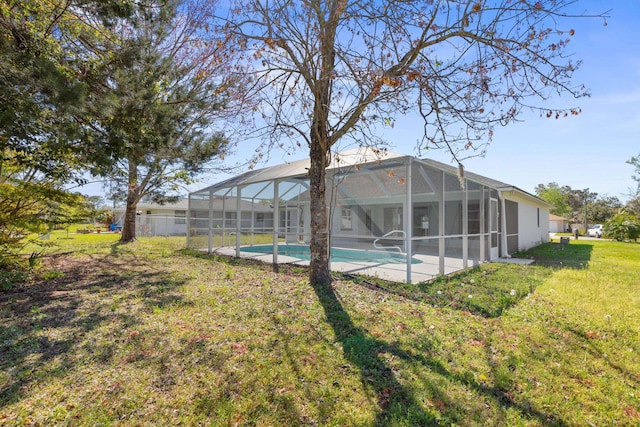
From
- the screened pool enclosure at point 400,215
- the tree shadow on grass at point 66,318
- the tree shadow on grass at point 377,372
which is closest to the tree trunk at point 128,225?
the screened pool enclosure at point 400,215

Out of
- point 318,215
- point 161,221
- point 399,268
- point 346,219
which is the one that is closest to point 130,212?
point 161,221

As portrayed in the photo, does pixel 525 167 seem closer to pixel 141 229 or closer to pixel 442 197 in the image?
pixel 442 197

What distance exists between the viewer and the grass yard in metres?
2.19

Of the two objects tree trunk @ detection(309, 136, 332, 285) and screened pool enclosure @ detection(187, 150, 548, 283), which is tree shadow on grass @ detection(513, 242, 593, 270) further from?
tree trunk @ detection(309, 136, 332, 285)

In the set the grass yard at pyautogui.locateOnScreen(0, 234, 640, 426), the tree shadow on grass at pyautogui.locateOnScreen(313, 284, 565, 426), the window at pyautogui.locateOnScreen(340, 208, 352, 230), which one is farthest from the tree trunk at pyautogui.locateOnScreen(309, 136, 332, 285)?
the window at pyautogui.locateOnScreen(340, 208, 352, 230)

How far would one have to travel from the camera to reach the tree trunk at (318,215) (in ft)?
18.3

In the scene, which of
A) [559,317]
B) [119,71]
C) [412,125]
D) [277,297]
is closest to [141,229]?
[119,71]

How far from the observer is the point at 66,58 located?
5.21 m

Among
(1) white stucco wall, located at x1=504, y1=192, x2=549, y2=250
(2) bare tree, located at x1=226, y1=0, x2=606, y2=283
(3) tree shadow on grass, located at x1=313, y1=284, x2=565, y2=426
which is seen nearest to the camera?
(3) tree shadow on grass, located at x1=313, y1=284, x2=565, y2=426

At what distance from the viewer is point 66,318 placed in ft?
13.0

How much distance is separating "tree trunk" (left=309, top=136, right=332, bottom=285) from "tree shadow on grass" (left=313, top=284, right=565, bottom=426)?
81.5 inches

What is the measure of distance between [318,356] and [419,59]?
4415mm

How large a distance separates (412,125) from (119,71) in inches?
199

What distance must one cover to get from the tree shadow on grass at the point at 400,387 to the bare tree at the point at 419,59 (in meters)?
2.64
